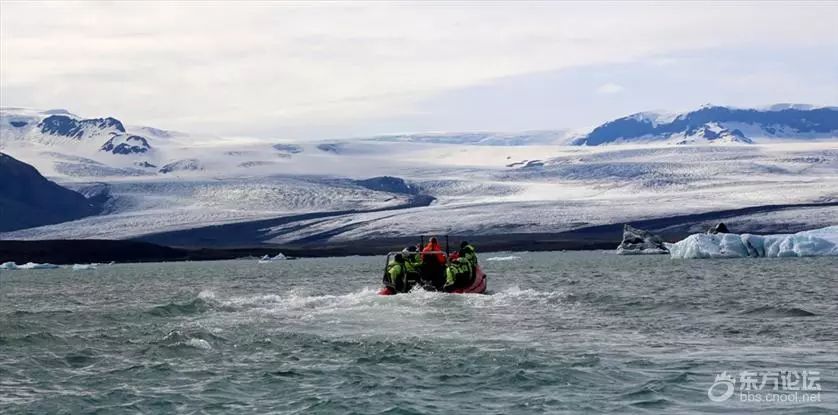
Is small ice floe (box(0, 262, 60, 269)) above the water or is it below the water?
below

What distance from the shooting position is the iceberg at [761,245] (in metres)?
67.5

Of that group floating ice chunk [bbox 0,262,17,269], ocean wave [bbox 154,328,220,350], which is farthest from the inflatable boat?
floating ice chunk [bbox 0,262,17,269]

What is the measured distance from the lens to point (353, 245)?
130m

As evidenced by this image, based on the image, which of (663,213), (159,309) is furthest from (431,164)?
(159,309)

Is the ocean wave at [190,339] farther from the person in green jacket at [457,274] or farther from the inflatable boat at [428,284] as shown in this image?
the person in green jacket at [457,274]

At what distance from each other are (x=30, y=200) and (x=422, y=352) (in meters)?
156

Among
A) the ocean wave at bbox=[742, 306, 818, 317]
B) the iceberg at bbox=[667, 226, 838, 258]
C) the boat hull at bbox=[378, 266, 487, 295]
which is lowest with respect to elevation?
the iceberg at bbox=[667, 226, 838, 258]

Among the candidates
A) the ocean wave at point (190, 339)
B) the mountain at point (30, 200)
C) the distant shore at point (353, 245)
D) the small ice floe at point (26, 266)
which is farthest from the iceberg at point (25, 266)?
the ocean wave at point (190, 339)

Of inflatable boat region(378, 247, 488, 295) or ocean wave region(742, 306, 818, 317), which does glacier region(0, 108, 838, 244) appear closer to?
inflatable boat region(378, 247, 488, 295)

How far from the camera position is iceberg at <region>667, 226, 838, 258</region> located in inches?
2657

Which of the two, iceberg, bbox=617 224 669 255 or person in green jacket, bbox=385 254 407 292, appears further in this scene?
iceberg, bbox=617 224 669 255

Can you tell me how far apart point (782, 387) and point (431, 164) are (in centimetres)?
16567

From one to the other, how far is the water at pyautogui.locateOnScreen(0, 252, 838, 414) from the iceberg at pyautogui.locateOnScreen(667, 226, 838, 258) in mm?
34352

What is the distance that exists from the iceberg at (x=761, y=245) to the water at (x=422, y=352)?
34.4 meters
